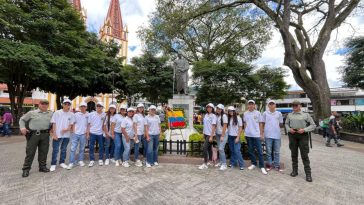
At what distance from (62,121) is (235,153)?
4723 mm

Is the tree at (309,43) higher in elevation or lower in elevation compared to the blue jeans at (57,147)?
higher

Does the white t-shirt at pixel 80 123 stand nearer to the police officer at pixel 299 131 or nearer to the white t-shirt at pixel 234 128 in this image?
the white t-shirt at pixel 234 128

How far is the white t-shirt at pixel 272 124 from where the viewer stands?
238 inches

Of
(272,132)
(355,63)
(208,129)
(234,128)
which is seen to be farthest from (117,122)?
(355,63)

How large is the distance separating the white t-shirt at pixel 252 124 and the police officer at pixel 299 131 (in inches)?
29.0

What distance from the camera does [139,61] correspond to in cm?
2738

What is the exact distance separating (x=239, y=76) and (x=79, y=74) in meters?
16.8

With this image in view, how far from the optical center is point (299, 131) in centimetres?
553

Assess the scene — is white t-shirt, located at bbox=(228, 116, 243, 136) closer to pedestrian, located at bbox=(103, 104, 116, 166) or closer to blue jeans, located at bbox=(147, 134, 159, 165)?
blue jeans, located at bbox=(147, 134, 159, 165)

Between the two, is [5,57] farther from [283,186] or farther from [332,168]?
[332,168]

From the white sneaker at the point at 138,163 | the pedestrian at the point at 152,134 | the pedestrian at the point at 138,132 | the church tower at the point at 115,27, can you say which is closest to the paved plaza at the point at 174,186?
the white sneaker at the point at 138,163

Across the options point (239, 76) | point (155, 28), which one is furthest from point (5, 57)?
point (239, 76)

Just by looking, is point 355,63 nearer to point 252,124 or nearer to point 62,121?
point 252,124

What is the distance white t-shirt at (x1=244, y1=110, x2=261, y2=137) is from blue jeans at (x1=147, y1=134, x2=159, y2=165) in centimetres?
249
